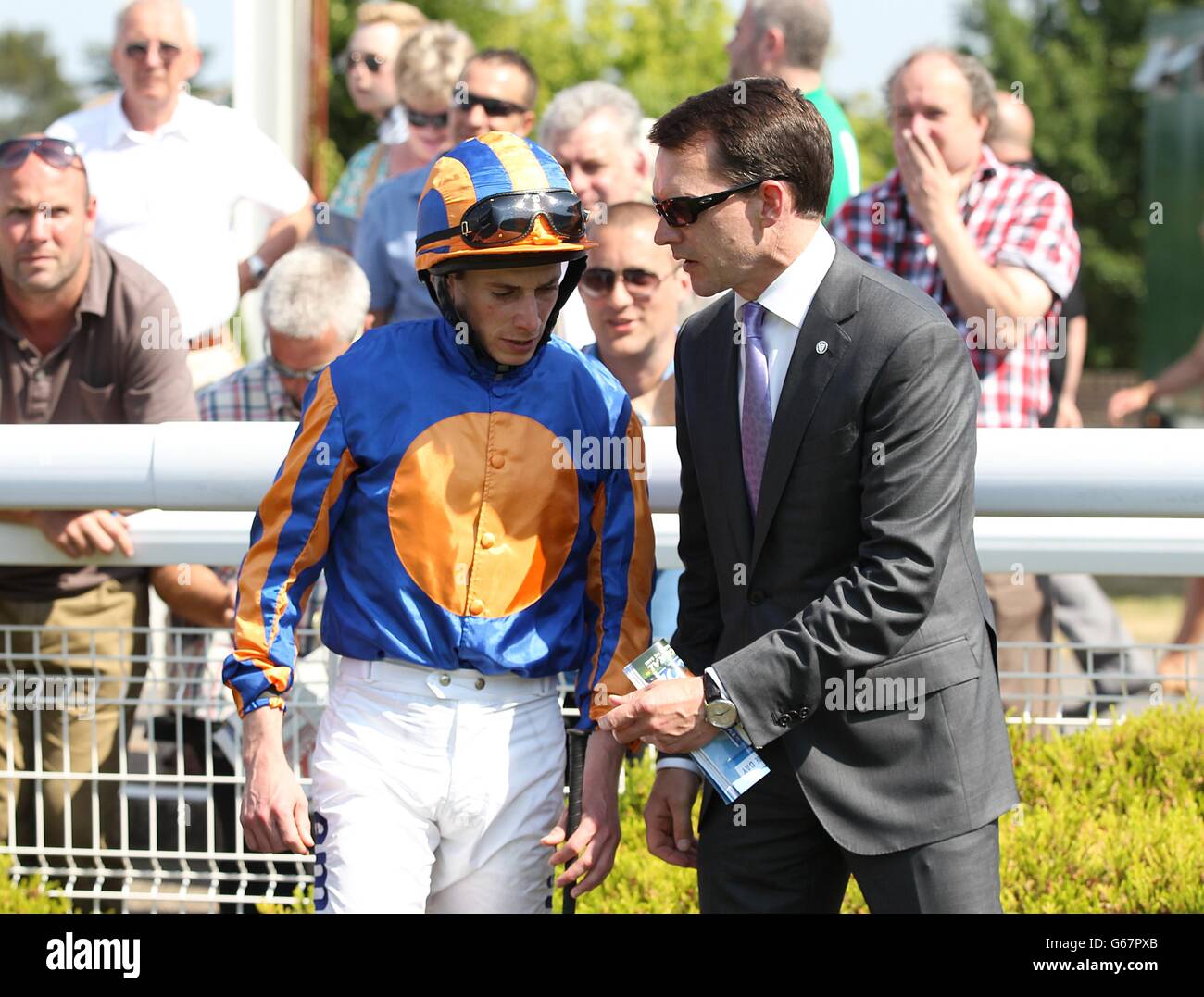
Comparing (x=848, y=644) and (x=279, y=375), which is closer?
(x=848, y=644)

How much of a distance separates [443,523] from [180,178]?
357 cm

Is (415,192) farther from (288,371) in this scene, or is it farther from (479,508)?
(479,508)

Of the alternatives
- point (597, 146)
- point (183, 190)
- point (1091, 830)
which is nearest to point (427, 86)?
point (183, 190)

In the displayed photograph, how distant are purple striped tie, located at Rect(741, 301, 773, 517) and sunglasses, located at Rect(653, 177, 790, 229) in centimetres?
19

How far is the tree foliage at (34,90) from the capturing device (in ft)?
105

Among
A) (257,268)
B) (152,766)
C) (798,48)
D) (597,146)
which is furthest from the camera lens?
(257,268)

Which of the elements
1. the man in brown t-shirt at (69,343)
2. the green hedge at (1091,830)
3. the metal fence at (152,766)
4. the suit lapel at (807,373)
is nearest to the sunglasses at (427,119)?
the man in brown t-shirt at (69,343)

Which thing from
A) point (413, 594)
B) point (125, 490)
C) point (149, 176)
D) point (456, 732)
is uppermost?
point (149, 176)

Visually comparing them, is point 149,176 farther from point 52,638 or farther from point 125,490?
point 125,490

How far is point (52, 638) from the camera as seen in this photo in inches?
144

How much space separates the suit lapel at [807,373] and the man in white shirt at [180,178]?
3.62m

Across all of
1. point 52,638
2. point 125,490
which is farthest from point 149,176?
point 125,490

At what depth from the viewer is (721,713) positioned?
252cm
